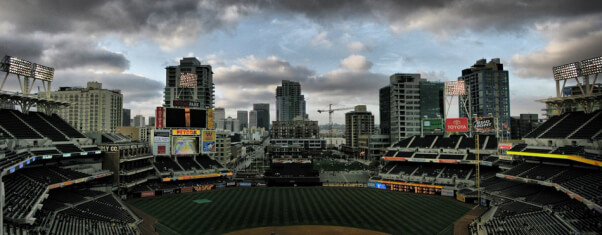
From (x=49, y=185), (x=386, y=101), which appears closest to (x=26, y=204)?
(x=49, y=185)

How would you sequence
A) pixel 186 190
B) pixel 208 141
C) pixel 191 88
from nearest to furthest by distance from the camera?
pixel 186 190
pixel 208 141
pixel 191 88

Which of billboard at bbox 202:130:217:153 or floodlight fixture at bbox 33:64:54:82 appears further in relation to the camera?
billboard at bbox 202:130:217:153

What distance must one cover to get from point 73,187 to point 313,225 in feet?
121

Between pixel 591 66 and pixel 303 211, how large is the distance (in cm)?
4654

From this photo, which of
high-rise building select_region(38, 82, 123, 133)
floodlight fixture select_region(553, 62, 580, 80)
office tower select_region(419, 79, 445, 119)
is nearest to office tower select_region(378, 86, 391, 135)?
office tower select_region(419, 79, 445, 119)

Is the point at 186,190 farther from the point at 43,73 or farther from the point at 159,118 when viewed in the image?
the point at 43,73

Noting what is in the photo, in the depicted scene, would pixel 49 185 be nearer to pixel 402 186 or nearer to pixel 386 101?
pixel 402 186

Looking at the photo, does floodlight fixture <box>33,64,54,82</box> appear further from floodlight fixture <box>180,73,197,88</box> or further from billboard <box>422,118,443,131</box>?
billboard <box>422,118,443,131</box>

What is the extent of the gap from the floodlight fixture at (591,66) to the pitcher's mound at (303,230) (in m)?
37.8

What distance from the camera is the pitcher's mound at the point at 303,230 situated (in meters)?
39.7

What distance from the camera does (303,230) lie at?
4091 centimetres

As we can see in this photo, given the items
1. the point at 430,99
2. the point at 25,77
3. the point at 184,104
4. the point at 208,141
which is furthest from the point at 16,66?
the point at 430,99

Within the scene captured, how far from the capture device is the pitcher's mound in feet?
130

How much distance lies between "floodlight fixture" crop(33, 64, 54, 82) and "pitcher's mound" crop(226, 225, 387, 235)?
4122 cm
